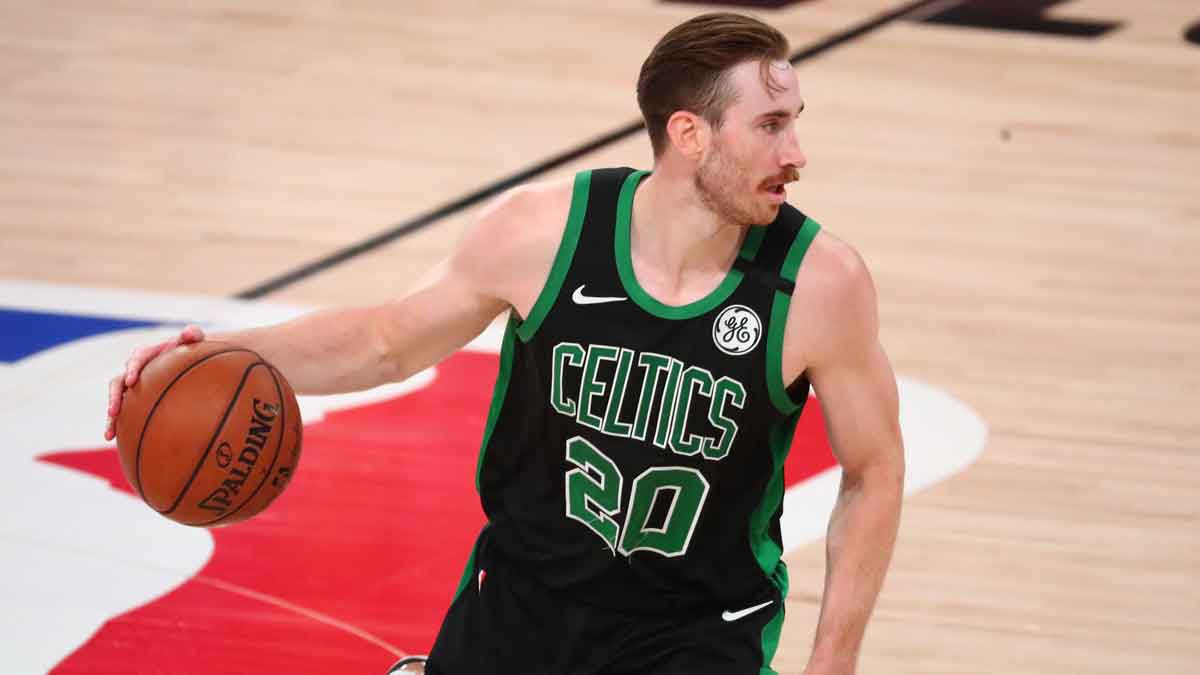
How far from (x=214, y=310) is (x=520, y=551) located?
141 inches

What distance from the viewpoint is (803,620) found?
5.40 metres

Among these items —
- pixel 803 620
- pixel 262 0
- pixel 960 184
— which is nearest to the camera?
pixel 803 620

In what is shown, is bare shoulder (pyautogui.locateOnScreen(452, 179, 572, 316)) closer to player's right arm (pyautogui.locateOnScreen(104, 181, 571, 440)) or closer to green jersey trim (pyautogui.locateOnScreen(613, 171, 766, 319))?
player's right arm (pyautogui.locateOnScreen(104, 181, 571, 440))

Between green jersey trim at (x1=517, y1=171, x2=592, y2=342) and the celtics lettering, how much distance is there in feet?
0.26

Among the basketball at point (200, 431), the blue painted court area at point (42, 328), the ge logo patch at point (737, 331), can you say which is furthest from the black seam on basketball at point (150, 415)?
the blue painted court area at point (42, 328)

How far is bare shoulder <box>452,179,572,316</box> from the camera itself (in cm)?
396

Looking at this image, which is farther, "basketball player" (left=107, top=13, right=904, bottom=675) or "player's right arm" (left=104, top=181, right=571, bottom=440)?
"player's right arm" (left=104, top=181, right=571, bottom=440)

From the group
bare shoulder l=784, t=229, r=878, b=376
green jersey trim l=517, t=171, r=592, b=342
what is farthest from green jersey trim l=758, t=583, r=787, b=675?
green jersey trim l=517, t=171, r=592, b=342

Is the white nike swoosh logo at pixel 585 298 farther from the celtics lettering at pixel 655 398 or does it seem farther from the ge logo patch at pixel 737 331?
the ge logo patch at pixel 737 331

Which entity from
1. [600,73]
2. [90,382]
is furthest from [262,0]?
[90,382]

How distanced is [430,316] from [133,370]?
0.62 meters

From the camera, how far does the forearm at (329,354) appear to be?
13.5 feet

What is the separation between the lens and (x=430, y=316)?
13.4ft

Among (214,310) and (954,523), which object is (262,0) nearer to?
(214,310)
